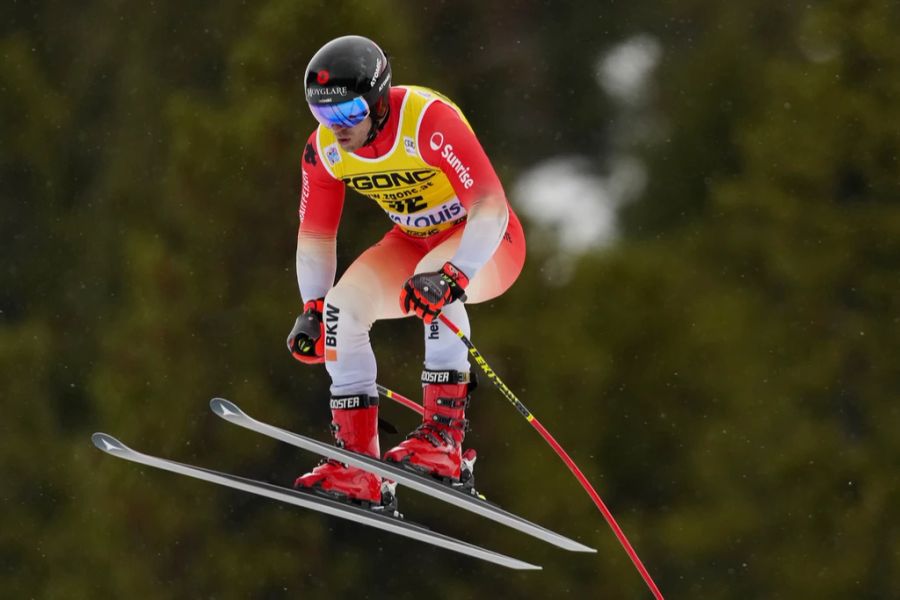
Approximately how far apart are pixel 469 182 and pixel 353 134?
429 millimetres

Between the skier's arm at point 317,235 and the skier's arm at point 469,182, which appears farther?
the skier's arm at point 317,235

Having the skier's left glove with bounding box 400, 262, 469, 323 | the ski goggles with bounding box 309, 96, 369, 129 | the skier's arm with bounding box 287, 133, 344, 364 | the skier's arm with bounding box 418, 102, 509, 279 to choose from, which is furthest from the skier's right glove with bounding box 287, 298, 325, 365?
the ski goggles with bounding box 309, 96, 369, 129

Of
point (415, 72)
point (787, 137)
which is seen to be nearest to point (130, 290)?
point (415, 72)

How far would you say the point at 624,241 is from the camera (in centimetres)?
1038

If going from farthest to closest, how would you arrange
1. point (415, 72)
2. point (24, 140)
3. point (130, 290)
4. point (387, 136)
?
1. point (24, 140)
2. point (130, 290)
3. point (415, 72)
4. point (387, 136)

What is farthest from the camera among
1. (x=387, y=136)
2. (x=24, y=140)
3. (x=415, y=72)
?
(x=24, y=140)

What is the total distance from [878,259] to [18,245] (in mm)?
7248

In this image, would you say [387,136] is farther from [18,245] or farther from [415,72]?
[18,245]

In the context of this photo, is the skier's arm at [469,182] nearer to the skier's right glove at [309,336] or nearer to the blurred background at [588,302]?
the skier's right glove at [309,336]

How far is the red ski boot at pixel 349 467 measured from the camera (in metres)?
4.77

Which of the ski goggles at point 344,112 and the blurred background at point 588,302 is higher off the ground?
the blurred background at point 588,302

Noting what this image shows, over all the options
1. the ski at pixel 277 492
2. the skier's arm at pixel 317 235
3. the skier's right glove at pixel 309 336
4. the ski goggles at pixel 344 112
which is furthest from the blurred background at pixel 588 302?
the ski goggles at pixel 344 112

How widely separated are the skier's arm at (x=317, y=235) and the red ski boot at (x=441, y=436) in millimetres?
532

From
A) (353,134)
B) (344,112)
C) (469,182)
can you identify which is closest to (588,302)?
(469,182)
